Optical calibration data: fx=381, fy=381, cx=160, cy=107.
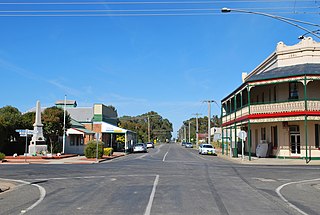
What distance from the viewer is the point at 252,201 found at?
1109 centimetres

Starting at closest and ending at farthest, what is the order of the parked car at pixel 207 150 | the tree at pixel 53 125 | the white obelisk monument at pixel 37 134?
Result: the white obelisk monument at pixel 37 134, the tree at pixel 53 125, the parked car at pixel 207 150

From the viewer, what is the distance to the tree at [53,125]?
138 ft

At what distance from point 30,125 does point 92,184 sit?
98.4 feet

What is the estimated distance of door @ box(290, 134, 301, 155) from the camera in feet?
113

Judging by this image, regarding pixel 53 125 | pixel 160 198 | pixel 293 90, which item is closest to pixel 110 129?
pixel 53 125

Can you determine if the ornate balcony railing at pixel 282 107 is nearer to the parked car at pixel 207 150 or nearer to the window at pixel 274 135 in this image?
the window at pixel 274 135

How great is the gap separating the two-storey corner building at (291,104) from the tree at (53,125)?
20155mm

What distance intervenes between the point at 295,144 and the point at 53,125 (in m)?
25.4

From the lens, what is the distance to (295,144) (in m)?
34.6

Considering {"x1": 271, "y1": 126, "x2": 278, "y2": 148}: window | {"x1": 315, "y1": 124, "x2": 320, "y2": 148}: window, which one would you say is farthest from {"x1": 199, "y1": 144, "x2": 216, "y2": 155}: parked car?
{"x1": 315, "y1": 124, "x2": 320, "y2": 148}: window

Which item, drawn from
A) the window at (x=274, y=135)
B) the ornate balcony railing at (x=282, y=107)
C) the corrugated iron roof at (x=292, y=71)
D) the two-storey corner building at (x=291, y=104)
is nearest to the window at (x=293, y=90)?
the two-storey corner building at (x=291, y=104)

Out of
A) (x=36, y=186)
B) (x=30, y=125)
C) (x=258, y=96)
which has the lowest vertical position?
(x=36, y=186)

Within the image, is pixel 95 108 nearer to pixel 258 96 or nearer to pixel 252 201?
pixel 258 96

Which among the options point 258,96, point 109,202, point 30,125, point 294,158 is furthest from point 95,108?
point 109,202
